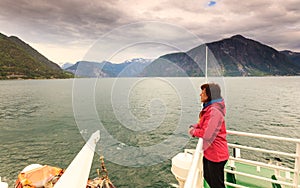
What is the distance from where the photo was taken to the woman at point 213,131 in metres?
2.51

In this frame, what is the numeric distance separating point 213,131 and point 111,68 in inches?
117

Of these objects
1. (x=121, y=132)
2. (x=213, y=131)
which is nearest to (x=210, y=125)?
(x=213, y=131)

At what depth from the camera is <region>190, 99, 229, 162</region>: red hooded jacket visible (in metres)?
2.49

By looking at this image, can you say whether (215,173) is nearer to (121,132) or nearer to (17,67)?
(121,132)

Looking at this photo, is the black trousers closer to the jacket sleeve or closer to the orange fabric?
the jacket sleeve

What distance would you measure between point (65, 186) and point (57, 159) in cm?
868

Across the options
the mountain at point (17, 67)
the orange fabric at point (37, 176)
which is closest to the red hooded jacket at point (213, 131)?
the orange fabric at point (37, 176)

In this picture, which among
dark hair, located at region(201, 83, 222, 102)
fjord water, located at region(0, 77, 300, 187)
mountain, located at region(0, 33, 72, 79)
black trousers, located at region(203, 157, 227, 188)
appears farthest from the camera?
mountain, located at region(0, 33, 72, 79)

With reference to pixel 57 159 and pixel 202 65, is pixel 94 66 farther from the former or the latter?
pixel 57 159

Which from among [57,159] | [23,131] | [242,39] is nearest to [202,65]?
[57,159]

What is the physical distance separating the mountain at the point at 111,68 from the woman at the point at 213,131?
1922 mm

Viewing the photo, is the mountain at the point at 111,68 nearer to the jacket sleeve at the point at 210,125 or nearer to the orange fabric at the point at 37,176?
the jacket sleeve at the point at 210,125

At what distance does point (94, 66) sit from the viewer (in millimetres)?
4727

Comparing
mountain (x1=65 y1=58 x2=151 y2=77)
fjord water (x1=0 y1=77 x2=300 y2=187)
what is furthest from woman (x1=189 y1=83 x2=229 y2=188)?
mountain (x1=65 y1=58 x2=151 y2=77)
